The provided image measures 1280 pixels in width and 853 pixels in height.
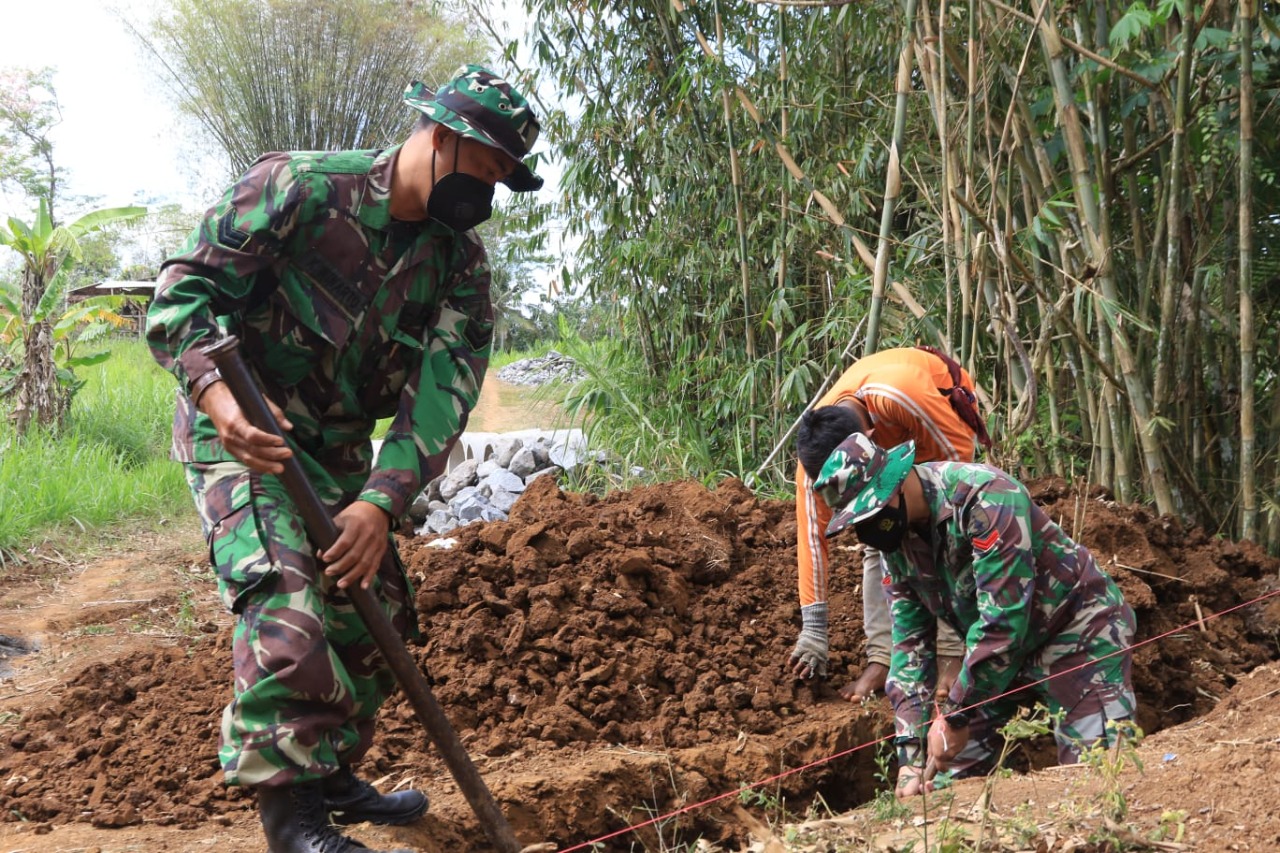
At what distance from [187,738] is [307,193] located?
6.16 ft

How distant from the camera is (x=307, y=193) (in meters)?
2.24

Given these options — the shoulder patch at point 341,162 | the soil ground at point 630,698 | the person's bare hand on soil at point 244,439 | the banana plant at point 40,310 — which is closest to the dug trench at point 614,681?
the soil ground at point 630,698

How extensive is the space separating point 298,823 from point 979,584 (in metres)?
1.79

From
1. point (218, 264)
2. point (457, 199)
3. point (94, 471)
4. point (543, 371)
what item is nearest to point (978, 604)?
point (457, 199)

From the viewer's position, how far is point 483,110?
2197 mm

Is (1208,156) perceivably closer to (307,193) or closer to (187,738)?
(307,193)

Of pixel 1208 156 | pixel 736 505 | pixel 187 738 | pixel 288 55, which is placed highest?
pixel 288 55

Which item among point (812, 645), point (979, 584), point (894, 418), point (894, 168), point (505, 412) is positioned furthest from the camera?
point (505, 412)

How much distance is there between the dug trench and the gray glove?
12cm

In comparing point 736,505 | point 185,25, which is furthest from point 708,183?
point 185,25

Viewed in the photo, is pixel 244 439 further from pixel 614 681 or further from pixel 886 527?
pixel 614 681

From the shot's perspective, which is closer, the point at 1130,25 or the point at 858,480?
the point at 858,480

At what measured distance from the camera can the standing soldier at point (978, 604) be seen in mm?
2869

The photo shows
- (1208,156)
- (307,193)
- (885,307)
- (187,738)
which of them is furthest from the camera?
(885,307)
